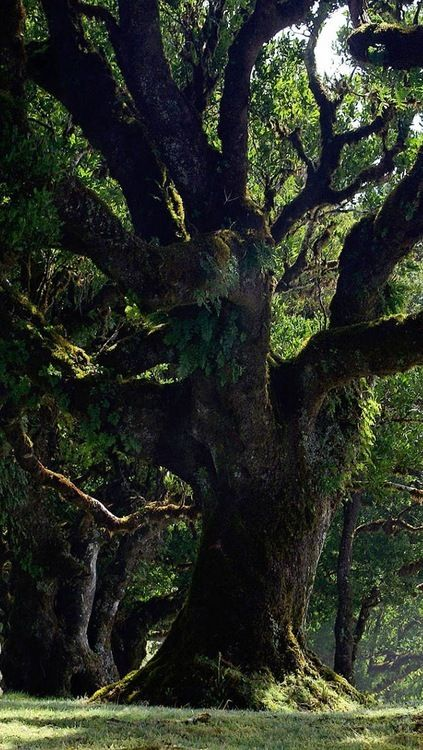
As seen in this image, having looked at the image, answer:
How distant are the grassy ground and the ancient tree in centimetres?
267

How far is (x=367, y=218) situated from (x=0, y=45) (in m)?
6.44

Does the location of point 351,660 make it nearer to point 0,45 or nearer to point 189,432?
point 189,432

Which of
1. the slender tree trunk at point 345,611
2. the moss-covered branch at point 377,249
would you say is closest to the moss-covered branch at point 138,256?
the moss-covered branch at point 377,249

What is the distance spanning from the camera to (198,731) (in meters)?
6.84

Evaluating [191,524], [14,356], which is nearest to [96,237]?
[14,356]

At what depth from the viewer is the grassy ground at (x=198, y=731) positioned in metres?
6.09

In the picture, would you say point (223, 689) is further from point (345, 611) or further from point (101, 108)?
point (345, 611)

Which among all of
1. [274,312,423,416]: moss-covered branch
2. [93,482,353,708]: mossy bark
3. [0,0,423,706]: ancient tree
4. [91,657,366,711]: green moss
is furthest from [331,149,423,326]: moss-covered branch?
[91,657,366,711]: green moss

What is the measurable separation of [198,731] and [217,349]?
594 cm

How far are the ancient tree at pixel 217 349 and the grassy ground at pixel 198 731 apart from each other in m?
2.67

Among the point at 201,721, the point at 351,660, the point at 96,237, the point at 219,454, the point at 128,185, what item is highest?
the point at 128,185

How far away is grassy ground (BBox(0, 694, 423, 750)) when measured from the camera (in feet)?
20.0

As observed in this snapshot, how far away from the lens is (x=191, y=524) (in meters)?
20.8

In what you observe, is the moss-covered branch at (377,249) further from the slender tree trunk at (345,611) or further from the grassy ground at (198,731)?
the slender tree trunk at (345,611)
